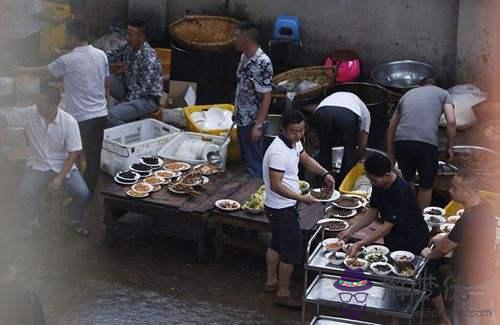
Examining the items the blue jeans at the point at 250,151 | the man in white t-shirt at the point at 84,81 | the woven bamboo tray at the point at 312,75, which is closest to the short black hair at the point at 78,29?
the man in white t-shirt at the point at 84,81

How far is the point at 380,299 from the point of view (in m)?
8.30

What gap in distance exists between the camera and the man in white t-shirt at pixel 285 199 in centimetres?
905

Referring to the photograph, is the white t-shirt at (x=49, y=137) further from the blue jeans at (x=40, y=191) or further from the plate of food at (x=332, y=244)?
the plate of food at (x=332, y=244)

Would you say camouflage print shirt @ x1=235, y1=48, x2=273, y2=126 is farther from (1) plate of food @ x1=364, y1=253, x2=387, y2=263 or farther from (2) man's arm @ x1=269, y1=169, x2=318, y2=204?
(1) plate of food @ x1=364, y1=253, x2=387, y2=263

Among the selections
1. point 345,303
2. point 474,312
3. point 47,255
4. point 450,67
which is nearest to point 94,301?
point 47,255

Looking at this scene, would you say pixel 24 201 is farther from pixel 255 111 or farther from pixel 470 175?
pixel 470 175

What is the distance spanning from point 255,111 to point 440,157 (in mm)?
2489

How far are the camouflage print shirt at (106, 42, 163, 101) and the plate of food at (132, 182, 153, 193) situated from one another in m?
2.22

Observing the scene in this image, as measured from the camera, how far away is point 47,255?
10.5 metres

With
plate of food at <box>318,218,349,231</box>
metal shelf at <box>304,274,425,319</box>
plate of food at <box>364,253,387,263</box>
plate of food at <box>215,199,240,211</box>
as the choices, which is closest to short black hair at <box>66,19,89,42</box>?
plate of food at <box>215,199,240,211</box>

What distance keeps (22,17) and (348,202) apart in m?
7.37

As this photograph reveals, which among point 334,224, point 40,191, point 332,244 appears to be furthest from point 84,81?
point 332,244

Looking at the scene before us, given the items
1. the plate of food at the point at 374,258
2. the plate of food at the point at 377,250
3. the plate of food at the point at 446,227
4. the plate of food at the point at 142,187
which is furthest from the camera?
the plate of food at the point at 142,187

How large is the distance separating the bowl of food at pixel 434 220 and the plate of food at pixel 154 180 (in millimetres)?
3097
